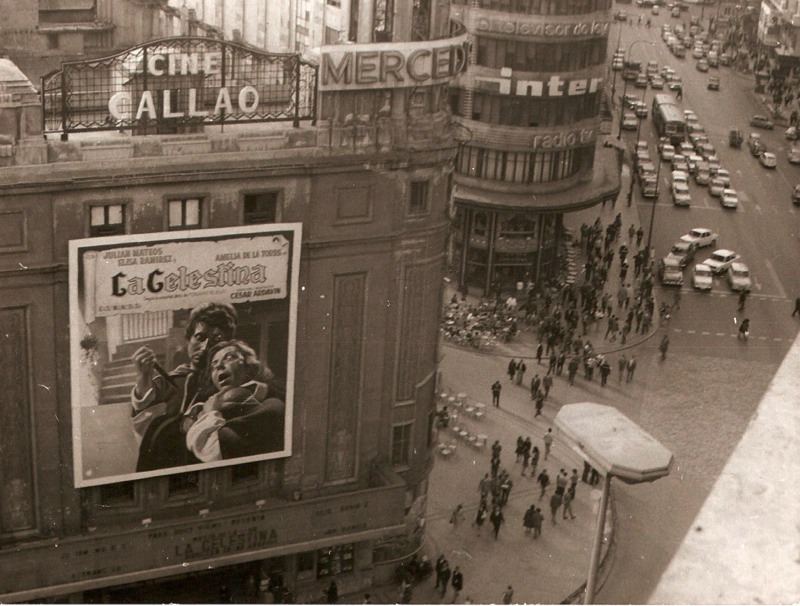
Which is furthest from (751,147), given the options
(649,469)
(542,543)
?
(649,469)

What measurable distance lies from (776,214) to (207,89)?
79261mm

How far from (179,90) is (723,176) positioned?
84.4 meters

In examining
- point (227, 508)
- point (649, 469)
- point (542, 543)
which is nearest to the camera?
point (649, 469)

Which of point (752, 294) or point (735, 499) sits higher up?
point (735, 499)

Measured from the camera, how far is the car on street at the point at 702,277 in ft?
296

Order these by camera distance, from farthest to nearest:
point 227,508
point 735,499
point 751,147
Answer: point 751,147, point 227,508, point 735,499

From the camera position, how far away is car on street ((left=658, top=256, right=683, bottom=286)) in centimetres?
9031

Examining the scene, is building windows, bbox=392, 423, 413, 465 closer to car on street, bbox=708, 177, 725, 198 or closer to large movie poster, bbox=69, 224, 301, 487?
large movie poster, bbox=69, 224, 301, 487

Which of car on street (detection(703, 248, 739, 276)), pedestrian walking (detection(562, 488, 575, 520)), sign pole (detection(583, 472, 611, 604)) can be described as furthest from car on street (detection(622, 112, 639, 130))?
sign pole (detection(583, 472, 611, 604))

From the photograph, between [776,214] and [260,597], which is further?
[776,214]

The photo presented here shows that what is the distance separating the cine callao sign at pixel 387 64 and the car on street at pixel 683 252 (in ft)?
171

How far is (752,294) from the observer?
90.6 m

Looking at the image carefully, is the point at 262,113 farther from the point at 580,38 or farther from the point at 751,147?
the point at 751,147

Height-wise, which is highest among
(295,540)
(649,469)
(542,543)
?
(649,469)
